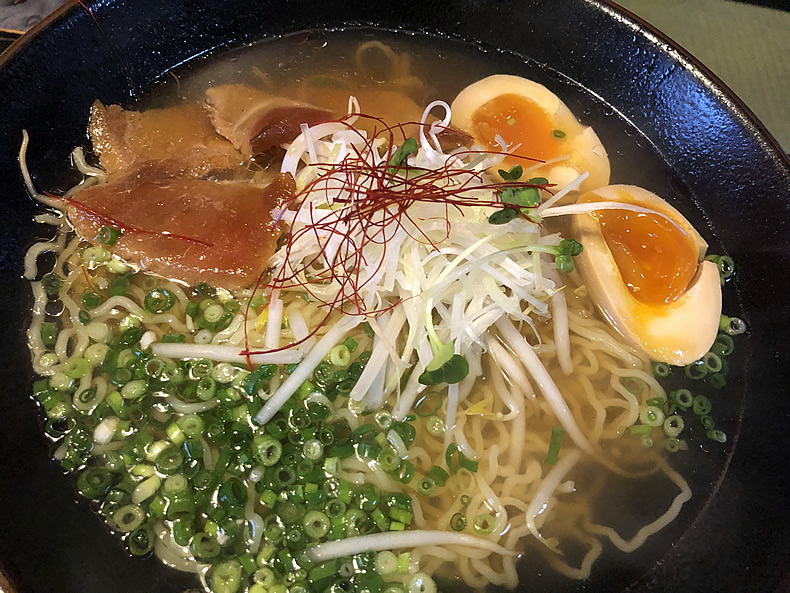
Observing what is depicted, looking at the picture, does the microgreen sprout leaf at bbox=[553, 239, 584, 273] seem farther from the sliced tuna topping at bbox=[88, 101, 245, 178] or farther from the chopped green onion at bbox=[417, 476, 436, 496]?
the sliced tuna topping at bbox=[88, 101, 245, 178]

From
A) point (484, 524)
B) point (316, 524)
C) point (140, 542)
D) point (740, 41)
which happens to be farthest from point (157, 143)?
point (740, 41)

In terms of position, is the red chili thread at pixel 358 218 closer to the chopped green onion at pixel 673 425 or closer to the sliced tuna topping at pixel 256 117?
the sliced tuna topping at pixel 256 117

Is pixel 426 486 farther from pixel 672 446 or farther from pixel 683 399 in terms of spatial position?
pixel 683 399

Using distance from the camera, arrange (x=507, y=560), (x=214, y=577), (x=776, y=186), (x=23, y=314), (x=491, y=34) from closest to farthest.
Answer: (x=214, y=577)
(x=507, y=560)
(x=23, y=314)
(x=776, y=186)
(x=491, y=34)

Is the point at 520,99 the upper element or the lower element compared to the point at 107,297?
upper

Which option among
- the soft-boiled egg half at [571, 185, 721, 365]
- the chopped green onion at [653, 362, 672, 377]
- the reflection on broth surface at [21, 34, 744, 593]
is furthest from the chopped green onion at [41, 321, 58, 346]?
the chopped green onion at [653, 362, 672, 377]

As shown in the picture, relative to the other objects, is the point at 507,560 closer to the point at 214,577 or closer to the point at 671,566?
the point at 671,566

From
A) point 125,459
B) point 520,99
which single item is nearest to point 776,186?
point 520,99
